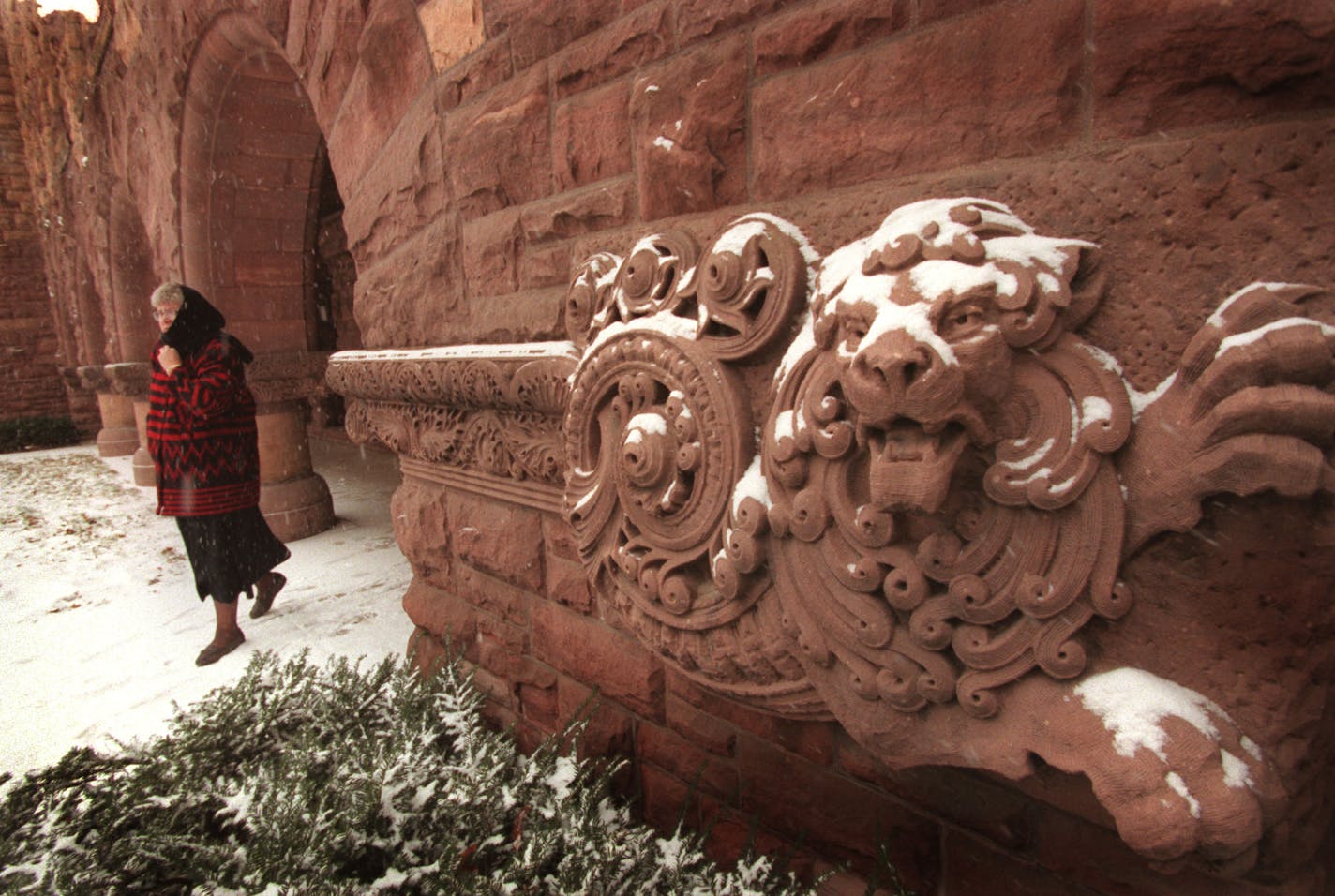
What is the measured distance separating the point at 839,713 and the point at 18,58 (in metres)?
15.3

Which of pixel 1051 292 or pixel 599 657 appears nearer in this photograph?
pixel 1051 292

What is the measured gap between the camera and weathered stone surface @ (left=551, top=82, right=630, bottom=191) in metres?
1.44

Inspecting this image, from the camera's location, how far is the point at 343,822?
143cm

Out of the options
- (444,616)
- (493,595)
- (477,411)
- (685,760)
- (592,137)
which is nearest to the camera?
(592,137)

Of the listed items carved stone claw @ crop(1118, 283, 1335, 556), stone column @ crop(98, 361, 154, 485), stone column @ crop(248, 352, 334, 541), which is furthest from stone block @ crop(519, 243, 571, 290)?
stone column @ crop(98, 361, 154, 485)

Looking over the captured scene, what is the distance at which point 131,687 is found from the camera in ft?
9.59

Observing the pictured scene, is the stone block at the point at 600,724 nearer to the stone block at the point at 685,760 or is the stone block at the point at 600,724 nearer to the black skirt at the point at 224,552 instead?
the stone block at the point at 685,760

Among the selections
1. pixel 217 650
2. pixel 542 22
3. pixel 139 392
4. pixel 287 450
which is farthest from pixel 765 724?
pixel 139 392

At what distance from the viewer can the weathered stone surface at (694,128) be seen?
1241 mm

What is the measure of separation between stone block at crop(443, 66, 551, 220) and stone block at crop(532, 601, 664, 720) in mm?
1104

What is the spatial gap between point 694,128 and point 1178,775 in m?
1.22

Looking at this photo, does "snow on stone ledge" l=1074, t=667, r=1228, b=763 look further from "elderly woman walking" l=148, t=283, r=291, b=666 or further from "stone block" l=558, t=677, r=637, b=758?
"elderly woman walking" l=148, t=283, r=291, b=666

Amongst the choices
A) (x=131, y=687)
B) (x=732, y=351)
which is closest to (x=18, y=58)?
(x=131, y=687)

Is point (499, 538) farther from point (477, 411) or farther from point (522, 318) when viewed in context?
point (522, 318)
